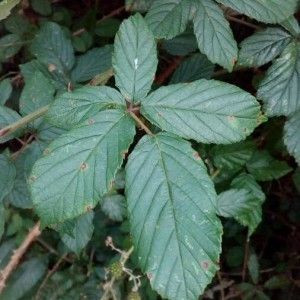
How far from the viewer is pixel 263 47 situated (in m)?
1.22

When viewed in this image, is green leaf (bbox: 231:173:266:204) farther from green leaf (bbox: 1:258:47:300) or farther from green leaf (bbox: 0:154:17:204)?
green leaf (bbox: 1:258:47:300)

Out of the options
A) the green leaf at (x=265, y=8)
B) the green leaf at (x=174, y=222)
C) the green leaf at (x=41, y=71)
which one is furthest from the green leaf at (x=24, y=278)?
the green leaf at (x=265, y=8)

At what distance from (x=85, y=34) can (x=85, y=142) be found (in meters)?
0.98

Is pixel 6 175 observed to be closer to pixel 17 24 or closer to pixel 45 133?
pixel 45 133

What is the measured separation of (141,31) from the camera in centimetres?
102

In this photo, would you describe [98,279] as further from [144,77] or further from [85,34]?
[144,77]

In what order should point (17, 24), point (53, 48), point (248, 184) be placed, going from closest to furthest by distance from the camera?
point (248, 184) → point (53, 48) → point (17, 24)

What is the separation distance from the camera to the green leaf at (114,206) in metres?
1.48

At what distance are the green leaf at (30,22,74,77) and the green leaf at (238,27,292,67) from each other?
583 millimetres

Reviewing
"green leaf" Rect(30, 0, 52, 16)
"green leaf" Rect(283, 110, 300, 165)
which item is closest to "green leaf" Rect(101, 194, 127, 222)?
"green leaf" Rect(283, 110, 300, 165)

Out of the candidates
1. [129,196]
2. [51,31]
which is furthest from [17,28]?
[129,196]

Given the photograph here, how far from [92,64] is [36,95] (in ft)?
1.04

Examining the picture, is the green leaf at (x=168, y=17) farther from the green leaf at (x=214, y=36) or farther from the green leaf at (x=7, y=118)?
the green leaf at (x=7, y=118)

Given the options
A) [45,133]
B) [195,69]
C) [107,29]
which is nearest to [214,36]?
[195,69]
